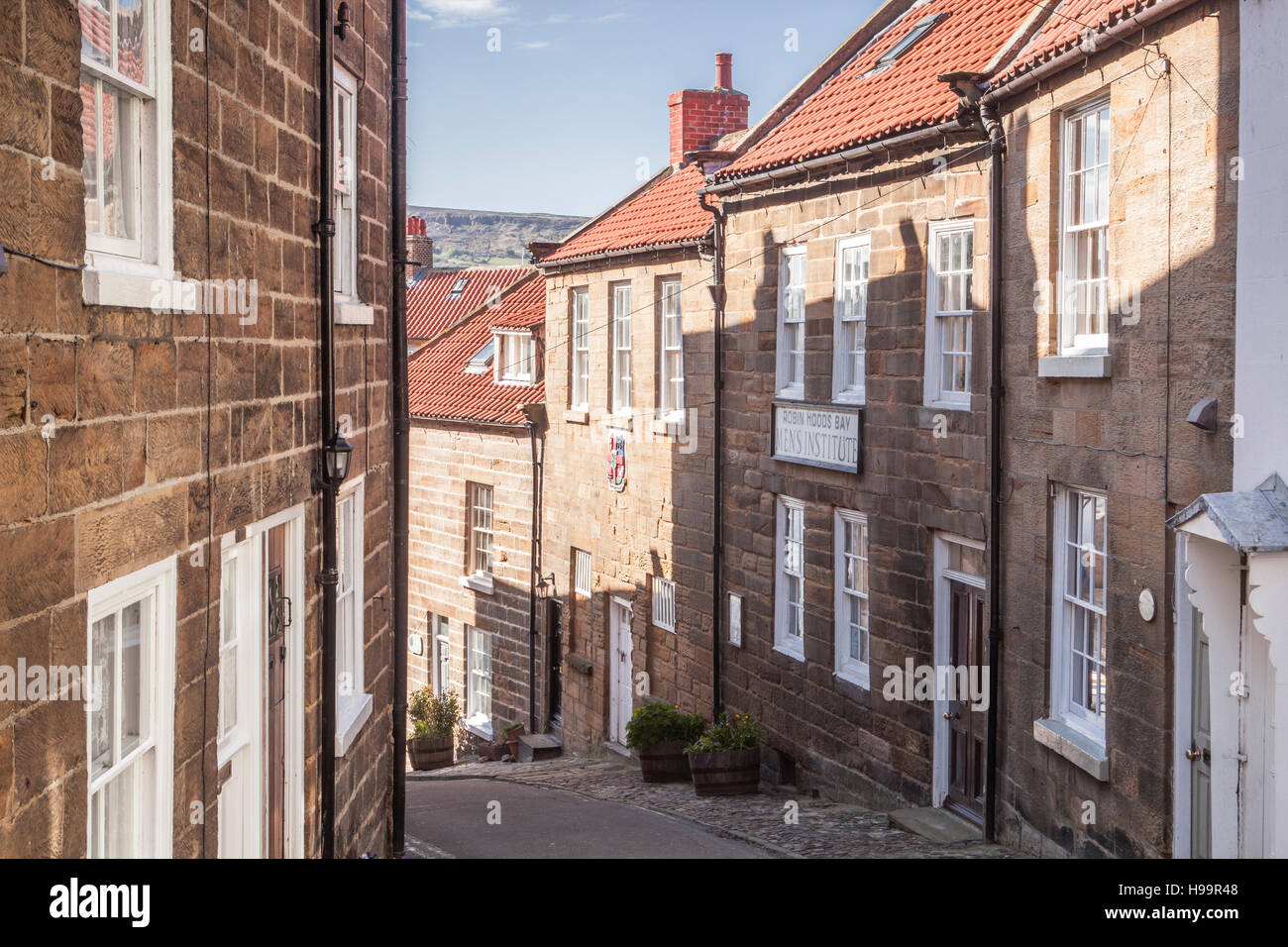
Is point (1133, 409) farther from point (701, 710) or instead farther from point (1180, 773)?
point (701, 710)

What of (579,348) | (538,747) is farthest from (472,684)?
(579,348)

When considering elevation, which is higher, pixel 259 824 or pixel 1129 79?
pixel 1129 79

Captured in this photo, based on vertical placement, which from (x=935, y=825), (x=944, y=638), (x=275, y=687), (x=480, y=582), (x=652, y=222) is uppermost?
(x=652, y=222)

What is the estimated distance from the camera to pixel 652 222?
2133cm

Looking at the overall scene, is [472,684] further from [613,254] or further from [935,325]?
[935,325]

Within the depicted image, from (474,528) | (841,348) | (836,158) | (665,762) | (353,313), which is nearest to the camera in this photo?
(353,313)

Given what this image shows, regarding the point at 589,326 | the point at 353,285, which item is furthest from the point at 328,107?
the point at 589,326

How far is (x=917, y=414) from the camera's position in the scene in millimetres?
13586

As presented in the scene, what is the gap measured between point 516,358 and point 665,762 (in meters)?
10.9

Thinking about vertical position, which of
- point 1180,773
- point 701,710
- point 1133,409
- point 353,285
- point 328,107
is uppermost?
point 328,107

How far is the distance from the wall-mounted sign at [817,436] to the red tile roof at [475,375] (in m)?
9.31

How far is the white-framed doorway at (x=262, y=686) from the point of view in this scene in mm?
6836

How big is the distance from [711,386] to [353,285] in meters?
9.22

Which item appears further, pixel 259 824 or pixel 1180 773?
pixel 1180 773
